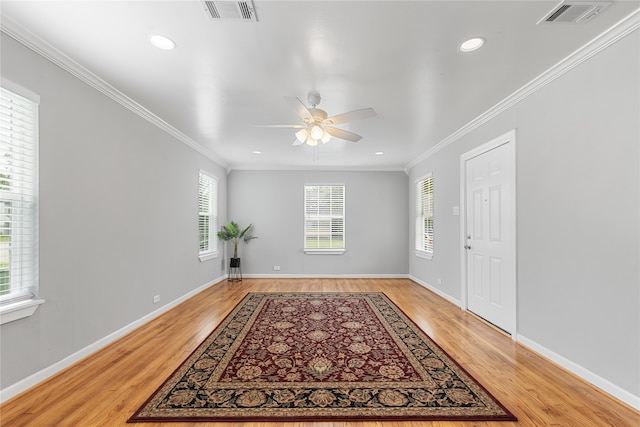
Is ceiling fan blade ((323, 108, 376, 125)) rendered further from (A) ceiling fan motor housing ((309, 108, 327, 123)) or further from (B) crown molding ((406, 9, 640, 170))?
(B) crown molding ((406, 9, 640, 170))

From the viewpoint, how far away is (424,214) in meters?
6.04

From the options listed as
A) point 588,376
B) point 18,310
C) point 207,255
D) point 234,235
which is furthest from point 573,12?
point 234,235

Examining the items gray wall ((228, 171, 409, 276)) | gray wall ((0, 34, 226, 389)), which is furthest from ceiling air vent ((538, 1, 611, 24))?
gray wall ((228, 171, 409, 276))

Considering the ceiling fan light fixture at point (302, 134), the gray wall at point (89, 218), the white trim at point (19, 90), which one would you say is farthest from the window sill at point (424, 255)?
the white trim at point (19, 90)

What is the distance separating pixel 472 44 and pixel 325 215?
4.98m

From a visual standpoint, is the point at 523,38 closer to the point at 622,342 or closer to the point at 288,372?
the point at 622,342

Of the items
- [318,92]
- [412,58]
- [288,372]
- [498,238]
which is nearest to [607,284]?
[498,238]

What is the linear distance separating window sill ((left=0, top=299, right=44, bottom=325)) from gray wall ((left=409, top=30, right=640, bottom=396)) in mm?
4203

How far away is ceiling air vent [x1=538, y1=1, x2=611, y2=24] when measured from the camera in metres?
1.82

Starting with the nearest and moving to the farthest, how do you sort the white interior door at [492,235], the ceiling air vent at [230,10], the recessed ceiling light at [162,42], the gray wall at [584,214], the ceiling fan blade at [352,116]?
the ceiling air vent at [230,10] → the gray wall at [584,214] → the recessed ceiling light at [162,42] → the ceiling fan blade at [352,116] → the white interior door at [492,235]

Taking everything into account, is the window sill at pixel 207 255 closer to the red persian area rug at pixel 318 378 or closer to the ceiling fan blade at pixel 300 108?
the red persian area rug at pixel 318 378

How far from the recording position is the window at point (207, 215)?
5.49m

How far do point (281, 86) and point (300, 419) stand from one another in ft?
8.94

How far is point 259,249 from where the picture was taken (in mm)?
6797
